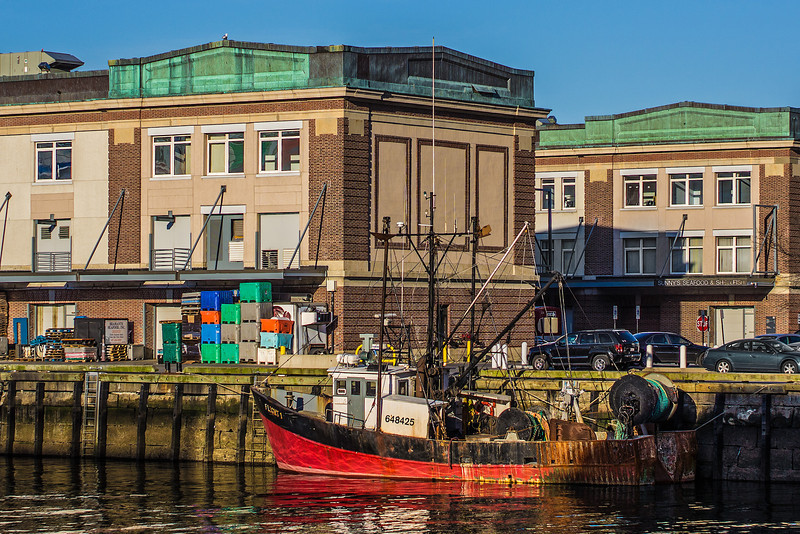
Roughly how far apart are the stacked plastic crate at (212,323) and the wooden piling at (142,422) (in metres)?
7.20

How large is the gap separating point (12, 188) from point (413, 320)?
2061 centimetres

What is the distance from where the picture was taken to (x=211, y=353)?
47906 millimetres

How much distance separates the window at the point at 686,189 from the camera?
6819cm

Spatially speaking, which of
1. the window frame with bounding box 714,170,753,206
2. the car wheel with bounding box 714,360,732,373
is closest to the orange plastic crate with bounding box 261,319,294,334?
the car wheel with bounding box 714,360,732,373

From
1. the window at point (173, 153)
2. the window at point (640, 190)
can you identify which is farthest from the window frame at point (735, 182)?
the window at point (173, 153)

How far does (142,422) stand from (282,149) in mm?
15837

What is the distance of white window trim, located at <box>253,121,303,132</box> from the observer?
167 feet

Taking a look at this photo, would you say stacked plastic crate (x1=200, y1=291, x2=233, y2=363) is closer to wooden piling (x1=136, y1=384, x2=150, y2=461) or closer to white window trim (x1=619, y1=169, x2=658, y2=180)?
wooden piling (x1=136, y1=384, x2=150, y2=461)

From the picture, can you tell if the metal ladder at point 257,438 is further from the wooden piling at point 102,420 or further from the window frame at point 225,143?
the window frame at point 225,143

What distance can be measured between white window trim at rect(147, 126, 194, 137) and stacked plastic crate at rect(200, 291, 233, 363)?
833cm

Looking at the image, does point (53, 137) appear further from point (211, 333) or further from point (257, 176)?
point (211, 333)

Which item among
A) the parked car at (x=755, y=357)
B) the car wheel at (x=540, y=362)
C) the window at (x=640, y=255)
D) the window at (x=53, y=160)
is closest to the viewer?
the parked car at (x=755, y=357)

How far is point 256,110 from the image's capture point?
51312 mm

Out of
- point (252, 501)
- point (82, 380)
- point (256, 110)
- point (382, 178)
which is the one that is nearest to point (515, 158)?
point (382, 178)
